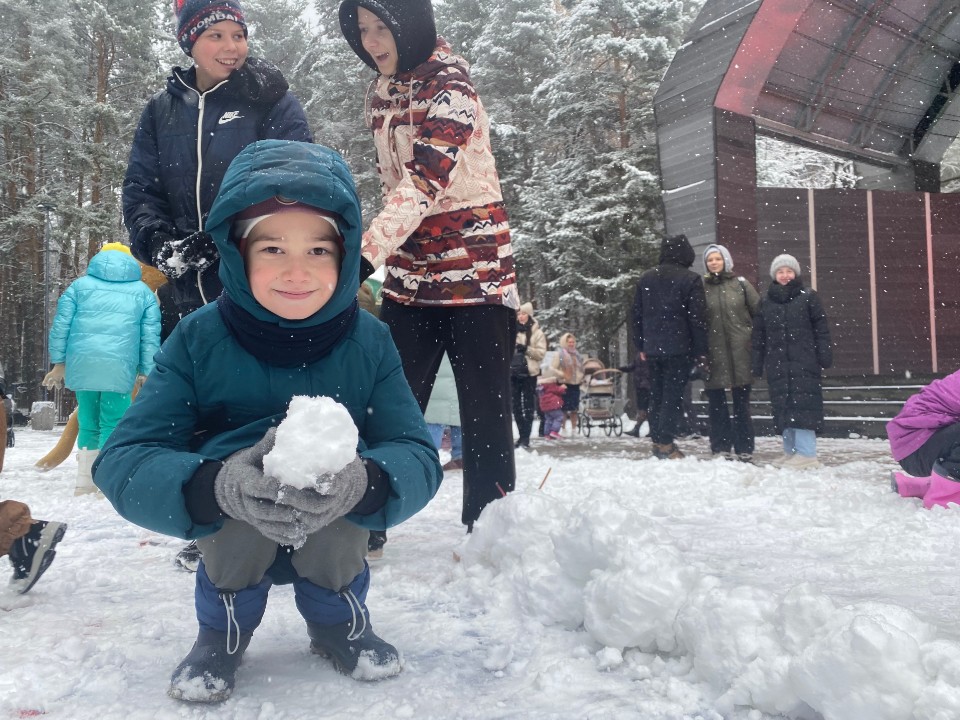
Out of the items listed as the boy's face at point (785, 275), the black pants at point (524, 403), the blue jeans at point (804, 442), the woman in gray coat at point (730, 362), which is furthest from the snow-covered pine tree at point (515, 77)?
the blue jeans at point (804, 442)

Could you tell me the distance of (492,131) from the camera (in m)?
23.1

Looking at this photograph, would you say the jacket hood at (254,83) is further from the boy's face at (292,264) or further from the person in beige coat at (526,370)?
the person in beige coat at (526,370)

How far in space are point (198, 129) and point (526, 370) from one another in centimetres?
751

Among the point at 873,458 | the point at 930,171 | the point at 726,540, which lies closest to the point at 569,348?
the point at 873,458

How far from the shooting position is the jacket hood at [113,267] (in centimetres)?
592

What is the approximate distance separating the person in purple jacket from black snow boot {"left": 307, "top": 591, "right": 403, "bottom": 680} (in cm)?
324

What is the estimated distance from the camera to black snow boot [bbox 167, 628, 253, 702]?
66.4 inches

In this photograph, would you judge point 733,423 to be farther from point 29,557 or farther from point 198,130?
point 29,557

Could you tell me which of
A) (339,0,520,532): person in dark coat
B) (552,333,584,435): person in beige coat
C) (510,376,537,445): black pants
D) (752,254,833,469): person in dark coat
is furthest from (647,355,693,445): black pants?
(339,0,520,532): person in dark coat

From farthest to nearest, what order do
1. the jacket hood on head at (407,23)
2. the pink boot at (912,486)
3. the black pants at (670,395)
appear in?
the black pants at (670,395) → the pink boot at (912,486) → the jacket hood on head at (407,23)

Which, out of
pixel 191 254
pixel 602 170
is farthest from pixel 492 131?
pixel 191 254

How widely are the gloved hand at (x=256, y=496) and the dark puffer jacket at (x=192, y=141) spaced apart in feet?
5.15

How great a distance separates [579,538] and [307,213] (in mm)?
1127

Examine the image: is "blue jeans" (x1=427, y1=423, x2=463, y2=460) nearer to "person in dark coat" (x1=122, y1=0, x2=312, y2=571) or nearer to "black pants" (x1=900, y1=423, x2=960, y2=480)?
"black pants" (x1=900, y1=423, x2=960, y2=480)
